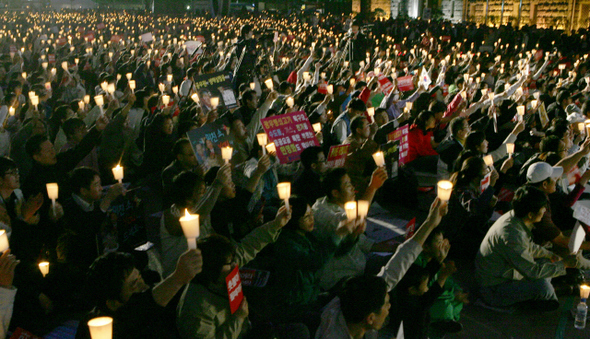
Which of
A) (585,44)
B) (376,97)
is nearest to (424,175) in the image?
(376,97)

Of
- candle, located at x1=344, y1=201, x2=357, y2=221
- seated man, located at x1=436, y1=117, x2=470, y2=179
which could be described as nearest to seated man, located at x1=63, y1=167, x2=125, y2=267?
candle, located at x1=344, y1=201, x2=357, y2=221

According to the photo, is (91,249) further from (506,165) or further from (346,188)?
(506,165)

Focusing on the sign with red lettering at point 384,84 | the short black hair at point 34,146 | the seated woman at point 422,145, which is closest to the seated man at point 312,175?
the seated woman at point 422,145

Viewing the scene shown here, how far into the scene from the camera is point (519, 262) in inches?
155

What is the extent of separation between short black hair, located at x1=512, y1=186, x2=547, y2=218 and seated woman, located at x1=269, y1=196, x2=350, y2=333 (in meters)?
1.36

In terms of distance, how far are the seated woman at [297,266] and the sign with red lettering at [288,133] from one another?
8.82 ft

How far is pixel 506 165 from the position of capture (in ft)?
18.7

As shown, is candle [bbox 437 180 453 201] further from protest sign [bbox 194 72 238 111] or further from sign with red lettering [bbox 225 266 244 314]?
protest sign [bbox 194 72 238 111]

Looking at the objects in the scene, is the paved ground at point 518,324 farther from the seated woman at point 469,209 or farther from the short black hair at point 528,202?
the short black hair at point 528,202

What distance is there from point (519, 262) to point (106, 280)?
2.83 metres

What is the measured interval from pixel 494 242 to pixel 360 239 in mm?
996

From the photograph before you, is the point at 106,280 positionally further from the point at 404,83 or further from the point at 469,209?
the point at 404,83

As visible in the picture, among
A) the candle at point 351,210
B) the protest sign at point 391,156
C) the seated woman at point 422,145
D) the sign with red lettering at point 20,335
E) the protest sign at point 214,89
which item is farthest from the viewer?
the protest sign at point 214,89

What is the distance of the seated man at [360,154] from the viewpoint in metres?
6.11
